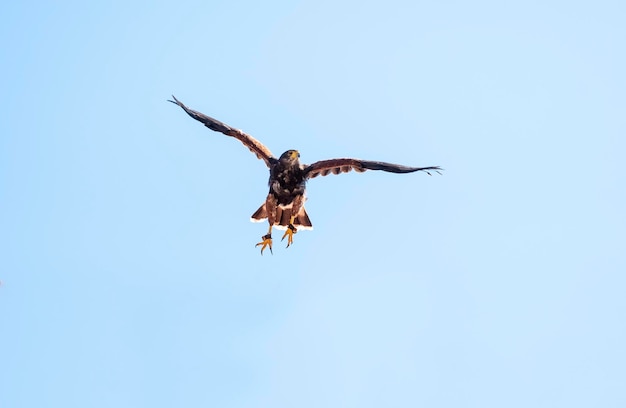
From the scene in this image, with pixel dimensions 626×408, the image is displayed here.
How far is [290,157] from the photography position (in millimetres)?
36500

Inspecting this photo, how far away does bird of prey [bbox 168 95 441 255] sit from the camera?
3662 centimetres

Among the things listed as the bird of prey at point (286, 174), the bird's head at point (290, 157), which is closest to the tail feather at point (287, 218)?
the bird of prey at point (286, 174)

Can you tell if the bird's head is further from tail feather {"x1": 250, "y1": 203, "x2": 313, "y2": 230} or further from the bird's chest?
tail feather {"x1": 250, "y1": 203, "x2": 313, "y2": 230}

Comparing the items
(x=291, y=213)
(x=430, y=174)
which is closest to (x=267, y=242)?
(x=291, y=213)

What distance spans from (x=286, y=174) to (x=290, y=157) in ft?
1.96

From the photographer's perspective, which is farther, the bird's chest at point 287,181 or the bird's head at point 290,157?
the bird's chest at point 287,181

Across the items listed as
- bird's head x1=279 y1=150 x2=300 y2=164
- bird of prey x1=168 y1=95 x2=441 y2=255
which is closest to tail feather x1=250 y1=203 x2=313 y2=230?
bird of prey x1=168 y1=95 x2=441 y2=255

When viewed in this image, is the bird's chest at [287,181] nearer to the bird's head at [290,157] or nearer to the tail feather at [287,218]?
the bird's head at [290,157]

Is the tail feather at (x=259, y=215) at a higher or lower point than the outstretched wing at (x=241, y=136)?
lower

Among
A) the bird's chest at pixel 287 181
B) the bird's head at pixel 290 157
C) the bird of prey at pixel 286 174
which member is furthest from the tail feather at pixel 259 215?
the bird's head at pixel 290 157

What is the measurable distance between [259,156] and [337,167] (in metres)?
2.92

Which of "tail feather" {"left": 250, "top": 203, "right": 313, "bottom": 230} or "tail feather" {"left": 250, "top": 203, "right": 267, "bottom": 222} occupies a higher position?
"tail feather" {"left": 250, "top": 203, "right": 267, "bottom": 222}

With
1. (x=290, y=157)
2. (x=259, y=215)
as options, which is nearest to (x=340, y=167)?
(x=290, y=157)

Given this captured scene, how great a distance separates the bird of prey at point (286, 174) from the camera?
120 ft
